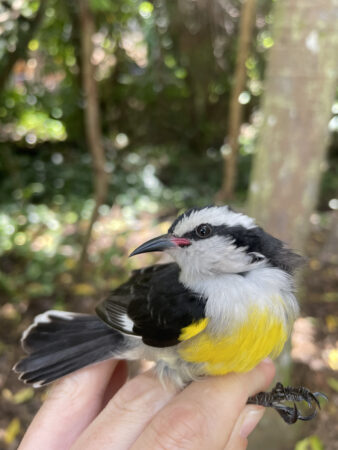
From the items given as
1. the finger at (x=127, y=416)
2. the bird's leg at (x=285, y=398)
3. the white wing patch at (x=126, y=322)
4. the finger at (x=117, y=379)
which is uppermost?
the white wing patch at (x=126, y=322)

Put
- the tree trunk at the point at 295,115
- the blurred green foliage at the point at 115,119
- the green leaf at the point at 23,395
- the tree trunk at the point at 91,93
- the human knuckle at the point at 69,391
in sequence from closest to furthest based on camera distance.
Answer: the human knuckle at the point at 69,391 < the tree trunk at the point at 295,115 < the tree trunk at the point at 91,93 < the green leaf at the point at 23,395 < the blurred green foliage at the point at 115,119

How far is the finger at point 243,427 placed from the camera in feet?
5.56

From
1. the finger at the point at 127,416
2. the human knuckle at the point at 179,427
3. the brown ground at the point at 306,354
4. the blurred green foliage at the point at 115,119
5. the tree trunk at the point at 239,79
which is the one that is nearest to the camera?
the human knuckle at the point at 179,427

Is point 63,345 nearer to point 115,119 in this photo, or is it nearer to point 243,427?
point 243,427

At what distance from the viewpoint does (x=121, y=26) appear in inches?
188

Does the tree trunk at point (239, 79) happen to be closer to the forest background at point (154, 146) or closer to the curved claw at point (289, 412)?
the forest background at point (154, 146)

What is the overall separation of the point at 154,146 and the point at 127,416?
745 cm

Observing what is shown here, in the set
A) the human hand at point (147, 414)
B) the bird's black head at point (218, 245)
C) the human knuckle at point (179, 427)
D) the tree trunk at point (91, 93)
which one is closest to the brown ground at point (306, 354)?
the tree trunk at point (91, 93)

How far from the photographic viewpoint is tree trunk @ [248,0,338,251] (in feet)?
7.81

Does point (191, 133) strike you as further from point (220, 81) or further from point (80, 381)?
point (80, 381)

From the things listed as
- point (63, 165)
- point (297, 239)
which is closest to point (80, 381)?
point (297, 239)

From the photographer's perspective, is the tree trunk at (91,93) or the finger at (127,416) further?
the tree trunk at (91,93)

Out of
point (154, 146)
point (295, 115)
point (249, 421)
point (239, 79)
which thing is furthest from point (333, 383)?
point (154, 146)

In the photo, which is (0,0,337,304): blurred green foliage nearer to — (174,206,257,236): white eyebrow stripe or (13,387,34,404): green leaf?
(13,387,34,404): green leaf
